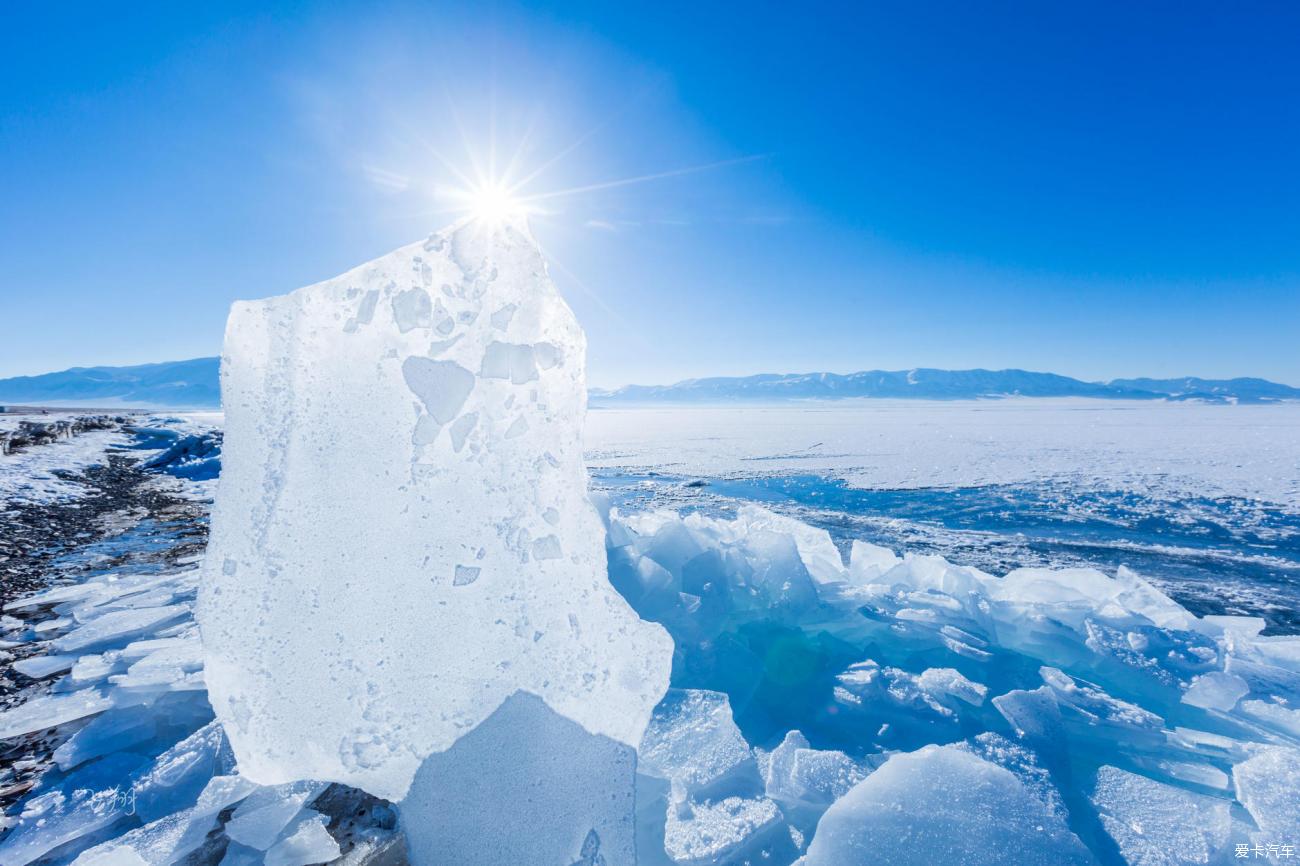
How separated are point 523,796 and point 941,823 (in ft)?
4.49

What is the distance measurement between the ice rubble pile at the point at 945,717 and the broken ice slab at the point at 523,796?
0.36 metres

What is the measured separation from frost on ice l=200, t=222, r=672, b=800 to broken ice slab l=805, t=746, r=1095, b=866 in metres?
0.75

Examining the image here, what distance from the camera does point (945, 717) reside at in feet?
8.70

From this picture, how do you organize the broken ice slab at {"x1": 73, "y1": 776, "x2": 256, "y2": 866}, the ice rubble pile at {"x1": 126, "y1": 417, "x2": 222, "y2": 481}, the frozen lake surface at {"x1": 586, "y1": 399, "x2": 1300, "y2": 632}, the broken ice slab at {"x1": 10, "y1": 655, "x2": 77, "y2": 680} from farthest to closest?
the ice rubble pile at {"x1": 126, "y1": 417, "x2": 222, "y2": 481}
the frozen lake surface at {"x1": 586, "y1": 399, "x2": 1300, "y2": 632}
the broken ice slab at {"x1": 10, "y1": 655, "x2": 77, "y2": 680}
the broken ice slab at {"x1": 73, "y1": 776, "x2": 256, "y2": 866}

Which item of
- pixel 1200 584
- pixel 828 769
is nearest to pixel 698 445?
pixel 1200 584

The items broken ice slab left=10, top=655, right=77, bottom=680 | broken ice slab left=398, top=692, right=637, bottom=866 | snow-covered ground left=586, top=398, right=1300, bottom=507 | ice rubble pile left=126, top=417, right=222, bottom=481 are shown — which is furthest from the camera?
ice rubble pile left=126, top=417, right=222, bottom=481

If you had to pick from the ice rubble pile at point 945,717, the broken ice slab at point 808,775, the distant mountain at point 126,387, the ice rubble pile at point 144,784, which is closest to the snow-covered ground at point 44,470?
the ice rubble pile at point 144,784

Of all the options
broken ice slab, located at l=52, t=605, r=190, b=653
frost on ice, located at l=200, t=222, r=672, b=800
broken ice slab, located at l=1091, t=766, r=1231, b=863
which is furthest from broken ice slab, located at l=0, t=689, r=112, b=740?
broken ice slab, located at l=1091, t=766, r=1231, b=863

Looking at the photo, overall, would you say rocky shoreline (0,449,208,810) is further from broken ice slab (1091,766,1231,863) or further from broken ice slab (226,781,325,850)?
broken ice slab (1091,766,1231,863)

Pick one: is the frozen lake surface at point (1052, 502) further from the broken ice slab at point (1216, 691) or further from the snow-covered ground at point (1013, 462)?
the broken ice slab at point (1216, 691)

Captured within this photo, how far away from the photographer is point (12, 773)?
76.9 inches

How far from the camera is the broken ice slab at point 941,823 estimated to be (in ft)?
5.44

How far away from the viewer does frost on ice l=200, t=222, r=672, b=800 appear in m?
1.77

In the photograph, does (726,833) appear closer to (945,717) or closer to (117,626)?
(945,717)
